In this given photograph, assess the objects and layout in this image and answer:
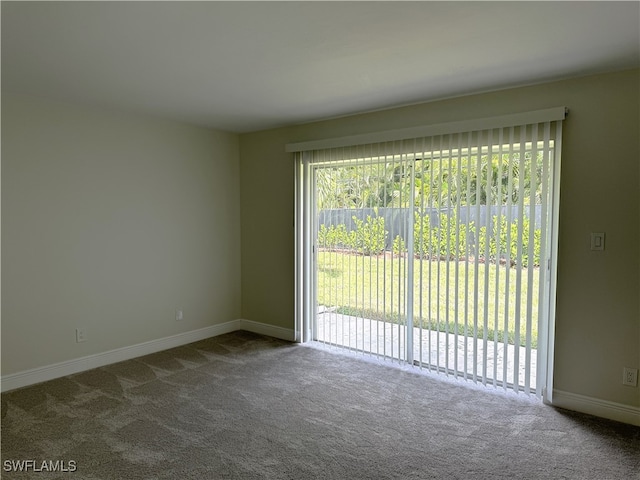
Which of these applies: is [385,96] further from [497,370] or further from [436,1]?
[497,370]

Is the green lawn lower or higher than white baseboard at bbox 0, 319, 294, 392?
higher

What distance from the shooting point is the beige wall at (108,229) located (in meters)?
Result: 3.33

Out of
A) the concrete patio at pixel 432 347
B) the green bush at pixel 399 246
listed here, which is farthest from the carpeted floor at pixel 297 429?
the green bush at pixel 399 246

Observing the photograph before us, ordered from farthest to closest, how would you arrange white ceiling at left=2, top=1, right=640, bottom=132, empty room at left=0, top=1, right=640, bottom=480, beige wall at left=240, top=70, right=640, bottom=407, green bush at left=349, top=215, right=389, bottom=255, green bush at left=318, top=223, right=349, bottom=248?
green bush at left=318, top=223, right=349, bottom=248 → green bush at left=349, top=215, right=389, bottom=255 → beige wall at left=240, top=70, right=640, bottom=407 → empty room at left=0, top=1, right=640, bottom=480 → white ceiling at left=2, top=1, right=640, bottom=132

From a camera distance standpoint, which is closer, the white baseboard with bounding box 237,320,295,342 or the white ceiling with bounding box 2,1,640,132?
the white ceiling with bounding box 2,1,640,132

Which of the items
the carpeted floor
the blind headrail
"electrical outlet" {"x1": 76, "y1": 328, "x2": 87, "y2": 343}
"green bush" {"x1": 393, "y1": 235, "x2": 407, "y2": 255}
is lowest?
the carpeted floor

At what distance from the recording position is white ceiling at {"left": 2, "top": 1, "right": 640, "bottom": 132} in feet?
6.46

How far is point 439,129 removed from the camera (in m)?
3.43

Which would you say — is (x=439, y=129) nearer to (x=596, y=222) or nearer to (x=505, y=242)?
(x=505, y=242)

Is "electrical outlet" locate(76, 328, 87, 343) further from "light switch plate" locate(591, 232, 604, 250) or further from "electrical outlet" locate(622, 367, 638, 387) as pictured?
"electrical outlet" locate(622, 367, 638, 387)

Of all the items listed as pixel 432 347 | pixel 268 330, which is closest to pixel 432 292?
pixel 432 347

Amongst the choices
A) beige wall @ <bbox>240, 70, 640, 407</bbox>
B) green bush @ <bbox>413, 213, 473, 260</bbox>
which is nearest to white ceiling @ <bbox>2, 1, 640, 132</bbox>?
beige wall @ <bbox>240, 70, 640, 407</bbox>

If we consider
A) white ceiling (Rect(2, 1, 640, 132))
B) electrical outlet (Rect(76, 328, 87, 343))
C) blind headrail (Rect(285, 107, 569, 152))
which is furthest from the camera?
electrical outlet (Rect(76, 328, 87, 343))

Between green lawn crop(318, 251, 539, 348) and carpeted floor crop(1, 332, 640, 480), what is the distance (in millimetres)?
515
